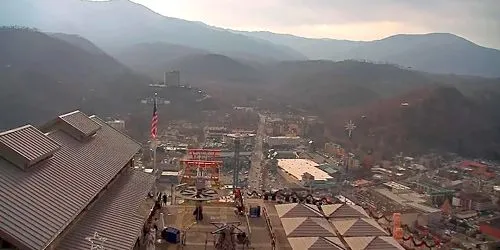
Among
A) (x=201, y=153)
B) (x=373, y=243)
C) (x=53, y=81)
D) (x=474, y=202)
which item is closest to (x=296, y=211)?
(x=373, y=243)

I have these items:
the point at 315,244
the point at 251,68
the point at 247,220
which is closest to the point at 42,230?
the point at 315,244

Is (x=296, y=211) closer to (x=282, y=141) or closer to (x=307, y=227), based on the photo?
(x=307, y=227)

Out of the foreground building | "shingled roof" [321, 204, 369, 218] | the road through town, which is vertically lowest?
the road through town

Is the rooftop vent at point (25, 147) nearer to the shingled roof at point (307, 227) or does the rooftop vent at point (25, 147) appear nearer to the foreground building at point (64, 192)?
the foreground building at point (64, 192)

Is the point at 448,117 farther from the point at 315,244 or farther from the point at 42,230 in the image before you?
the point at 42,230

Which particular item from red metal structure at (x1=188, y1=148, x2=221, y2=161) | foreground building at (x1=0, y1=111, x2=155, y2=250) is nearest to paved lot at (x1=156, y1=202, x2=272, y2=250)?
foreground building at (x1=0, y1=111, x2=155, y2=250)

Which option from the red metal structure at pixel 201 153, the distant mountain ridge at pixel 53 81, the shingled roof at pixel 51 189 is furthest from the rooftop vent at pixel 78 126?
the distant mountain ridge at pixel 53 81

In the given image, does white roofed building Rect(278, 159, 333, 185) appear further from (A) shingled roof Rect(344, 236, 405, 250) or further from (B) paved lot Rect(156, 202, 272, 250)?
(A) shingled roof Rect(344, 236, 405, 250)
